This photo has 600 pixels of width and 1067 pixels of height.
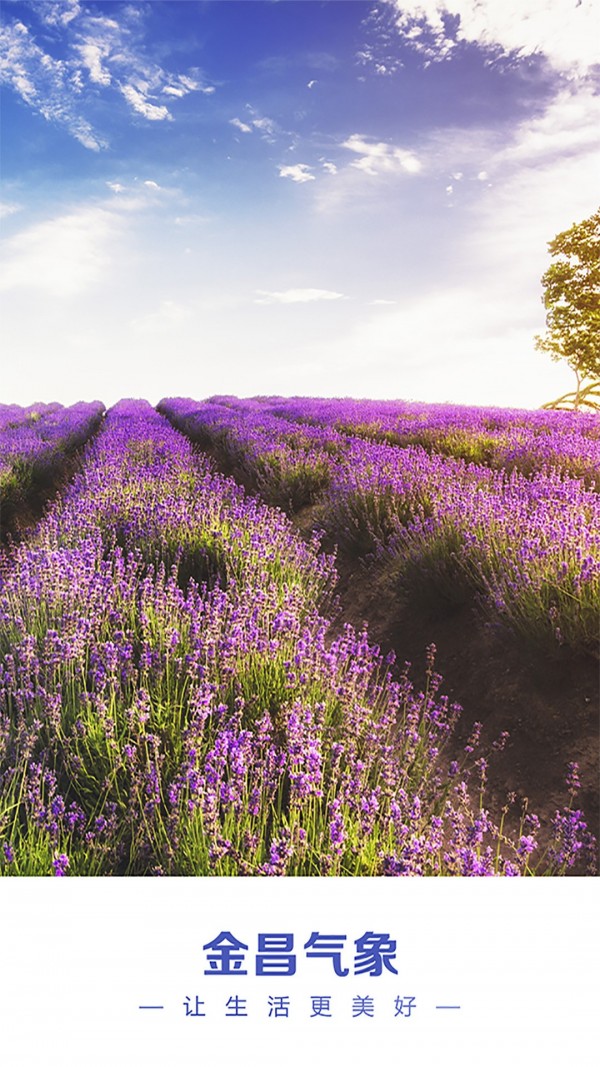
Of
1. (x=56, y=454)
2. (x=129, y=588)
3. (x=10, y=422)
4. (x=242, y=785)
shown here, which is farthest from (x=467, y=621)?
(x=10, y=422)

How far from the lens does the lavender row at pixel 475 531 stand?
315 cm

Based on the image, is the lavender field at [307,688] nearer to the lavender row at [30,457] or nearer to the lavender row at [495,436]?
the lavender row at [495,436]

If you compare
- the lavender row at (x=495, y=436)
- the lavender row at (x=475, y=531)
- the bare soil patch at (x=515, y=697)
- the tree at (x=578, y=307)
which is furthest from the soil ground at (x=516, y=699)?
the tree at (x=578, y=307)

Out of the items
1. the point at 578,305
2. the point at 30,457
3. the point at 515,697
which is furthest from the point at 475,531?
the point at 578,305

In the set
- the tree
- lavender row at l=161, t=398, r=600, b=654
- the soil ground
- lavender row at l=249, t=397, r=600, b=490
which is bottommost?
the soil ground

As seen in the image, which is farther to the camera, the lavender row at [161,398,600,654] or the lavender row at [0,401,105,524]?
the lavender row at [0,401,105,524]

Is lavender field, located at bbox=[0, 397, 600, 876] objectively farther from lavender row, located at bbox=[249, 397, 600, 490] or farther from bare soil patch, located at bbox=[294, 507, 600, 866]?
lavender row, located at bbox=[249, 397, 600, 490]

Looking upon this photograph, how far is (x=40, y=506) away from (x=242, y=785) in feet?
25.8

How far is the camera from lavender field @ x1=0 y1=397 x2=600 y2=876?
1.82 meters

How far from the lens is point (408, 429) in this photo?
9.94 meters

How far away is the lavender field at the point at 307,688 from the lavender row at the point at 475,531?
0.07 feet

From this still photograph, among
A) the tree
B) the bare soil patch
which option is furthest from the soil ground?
the tree

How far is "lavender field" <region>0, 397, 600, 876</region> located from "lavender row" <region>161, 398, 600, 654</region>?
2cm

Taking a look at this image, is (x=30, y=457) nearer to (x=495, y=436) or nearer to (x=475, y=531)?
(x=495, y=436)
